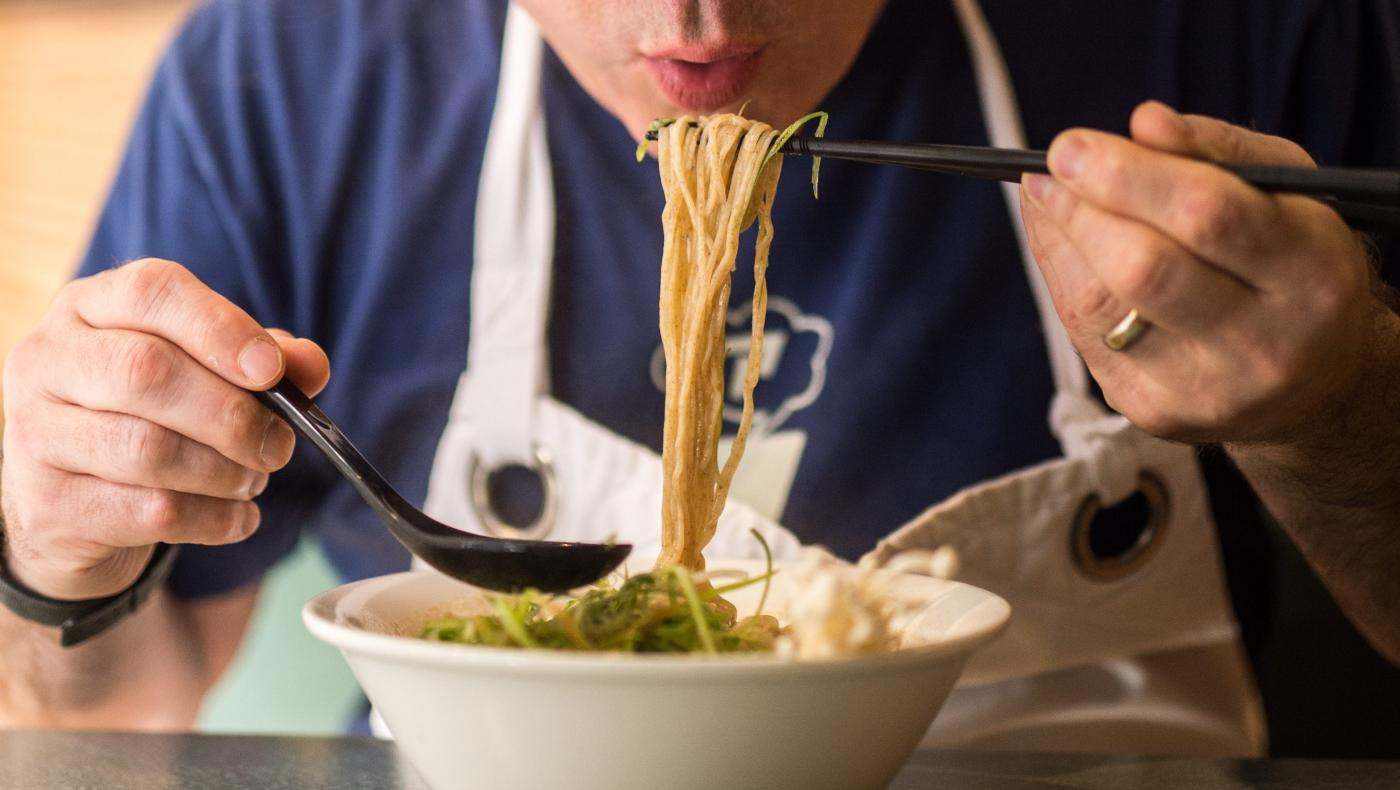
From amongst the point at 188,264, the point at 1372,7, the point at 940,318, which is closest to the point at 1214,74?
the point at 1372,7

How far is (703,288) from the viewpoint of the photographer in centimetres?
114

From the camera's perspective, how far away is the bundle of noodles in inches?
43.6

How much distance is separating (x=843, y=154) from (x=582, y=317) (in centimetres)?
67

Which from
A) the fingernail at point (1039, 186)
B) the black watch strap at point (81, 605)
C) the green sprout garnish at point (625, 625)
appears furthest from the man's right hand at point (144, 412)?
the fingernail at point (1039, 186)

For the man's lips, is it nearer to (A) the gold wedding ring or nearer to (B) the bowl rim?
(A) the gold wedding ring

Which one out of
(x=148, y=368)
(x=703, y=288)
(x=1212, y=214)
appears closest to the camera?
(x=1212, y=214)

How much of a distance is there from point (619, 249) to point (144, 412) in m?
0.71

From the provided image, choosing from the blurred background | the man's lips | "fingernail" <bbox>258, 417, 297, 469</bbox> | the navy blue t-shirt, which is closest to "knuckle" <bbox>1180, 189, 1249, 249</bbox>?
the man's lips

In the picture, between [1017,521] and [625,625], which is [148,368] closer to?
[625,625]

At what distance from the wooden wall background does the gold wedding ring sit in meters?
2.22

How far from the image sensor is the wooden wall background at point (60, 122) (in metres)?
2.54

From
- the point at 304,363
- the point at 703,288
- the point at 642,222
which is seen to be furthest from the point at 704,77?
the point at 304,363

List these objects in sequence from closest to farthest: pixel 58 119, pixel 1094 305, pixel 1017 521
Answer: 1. pixel 1094 305
2. pixel 1017 521
3. pixel 58 119

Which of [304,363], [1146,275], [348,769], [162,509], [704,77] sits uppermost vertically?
[704,77]
